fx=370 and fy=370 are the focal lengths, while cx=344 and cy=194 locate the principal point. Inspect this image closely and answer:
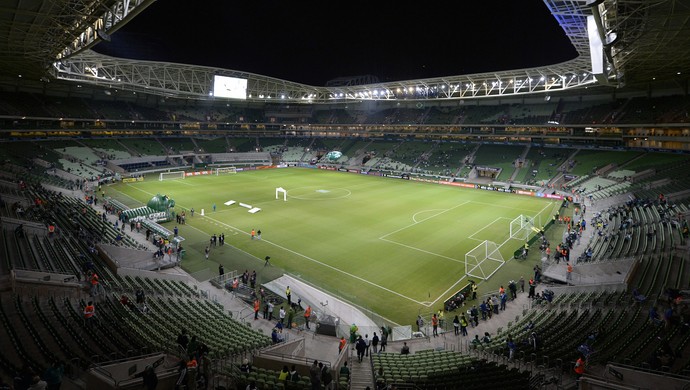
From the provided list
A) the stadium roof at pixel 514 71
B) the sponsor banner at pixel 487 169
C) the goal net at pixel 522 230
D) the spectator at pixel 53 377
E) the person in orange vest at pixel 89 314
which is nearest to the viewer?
the spectator at pixel 53 377

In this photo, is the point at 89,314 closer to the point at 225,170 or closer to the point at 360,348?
the point at 360,348

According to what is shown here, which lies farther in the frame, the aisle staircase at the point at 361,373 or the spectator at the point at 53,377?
the aisle staircase at the point at 361,373

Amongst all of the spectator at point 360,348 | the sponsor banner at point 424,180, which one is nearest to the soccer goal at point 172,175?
the sponsor banner at point 424,180

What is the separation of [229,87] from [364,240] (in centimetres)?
4607

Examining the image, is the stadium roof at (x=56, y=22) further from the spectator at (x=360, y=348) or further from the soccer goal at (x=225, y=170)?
the soccer goal at (x=225, y=170)

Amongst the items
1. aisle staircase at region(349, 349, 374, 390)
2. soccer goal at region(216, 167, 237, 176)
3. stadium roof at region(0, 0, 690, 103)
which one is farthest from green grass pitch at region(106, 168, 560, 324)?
stadium roof at region(0, 0, 690, 103)

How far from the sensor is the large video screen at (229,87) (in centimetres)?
6271

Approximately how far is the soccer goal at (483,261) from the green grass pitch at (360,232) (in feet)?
A: 1.58

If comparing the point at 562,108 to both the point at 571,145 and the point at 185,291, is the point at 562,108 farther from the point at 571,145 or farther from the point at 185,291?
the point at 185,291

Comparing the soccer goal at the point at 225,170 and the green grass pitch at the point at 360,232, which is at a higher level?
the soccer goal at the point at 225,170

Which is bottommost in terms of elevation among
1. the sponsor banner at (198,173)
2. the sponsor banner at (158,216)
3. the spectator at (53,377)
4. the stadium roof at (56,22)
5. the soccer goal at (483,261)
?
the sponsor banner at (158,216)

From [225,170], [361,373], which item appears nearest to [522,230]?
[361,373]

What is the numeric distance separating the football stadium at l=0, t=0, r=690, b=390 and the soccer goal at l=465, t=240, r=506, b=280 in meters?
0.21

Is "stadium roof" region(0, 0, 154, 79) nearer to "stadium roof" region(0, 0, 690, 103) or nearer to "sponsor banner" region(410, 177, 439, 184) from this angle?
"stadium roof" region(0, 0, 690, 103)
